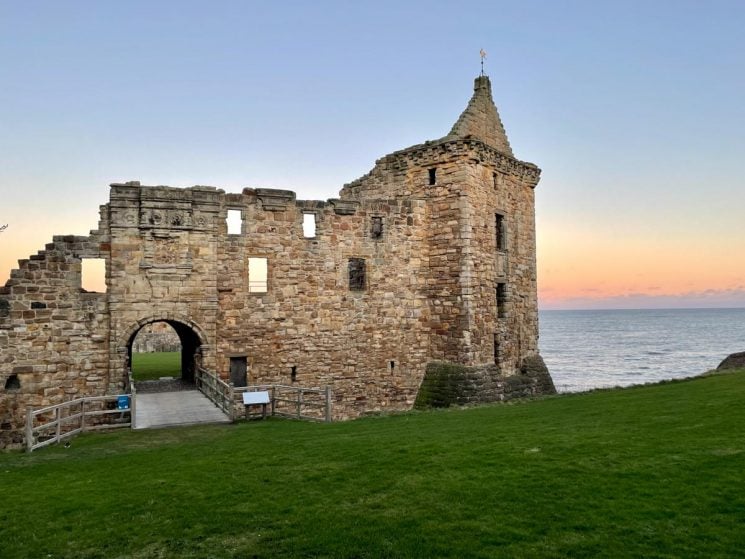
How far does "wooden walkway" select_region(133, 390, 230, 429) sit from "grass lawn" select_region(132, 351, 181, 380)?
675 cm

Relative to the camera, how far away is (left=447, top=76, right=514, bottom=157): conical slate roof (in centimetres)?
2295

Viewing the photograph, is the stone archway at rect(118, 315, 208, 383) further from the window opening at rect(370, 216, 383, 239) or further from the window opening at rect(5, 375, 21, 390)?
the window opening at rect(370, 216, 383, 239)

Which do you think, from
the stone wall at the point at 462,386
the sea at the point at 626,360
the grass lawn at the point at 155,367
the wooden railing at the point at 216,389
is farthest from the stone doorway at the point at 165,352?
the sea at the point at 626,360

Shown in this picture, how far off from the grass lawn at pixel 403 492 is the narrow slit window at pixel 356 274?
9114mm

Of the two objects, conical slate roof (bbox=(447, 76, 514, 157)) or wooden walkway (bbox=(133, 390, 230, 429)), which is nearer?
wooden walkway (bbox=(133, 390, 230, 429))

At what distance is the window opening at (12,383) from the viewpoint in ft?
56.9

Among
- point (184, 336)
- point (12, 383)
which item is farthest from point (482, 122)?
point (12, 383)

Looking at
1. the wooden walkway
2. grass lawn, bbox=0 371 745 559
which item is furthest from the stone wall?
the wooden walkway

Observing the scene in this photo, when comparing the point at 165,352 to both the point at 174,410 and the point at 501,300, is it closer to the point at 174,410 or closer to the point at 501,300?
the point at 174,410

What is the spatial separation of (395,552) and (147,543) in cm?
331

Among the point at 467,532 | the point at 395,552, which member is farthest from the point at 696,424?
the point at 395,552

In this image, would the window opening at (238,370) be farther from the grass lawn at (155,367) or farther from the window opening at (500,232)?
the window opening at (500,232)

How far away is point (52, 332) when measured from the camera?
17.8 m

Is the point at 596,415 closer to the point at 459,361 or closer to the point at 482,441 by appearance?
the point at 482,441
